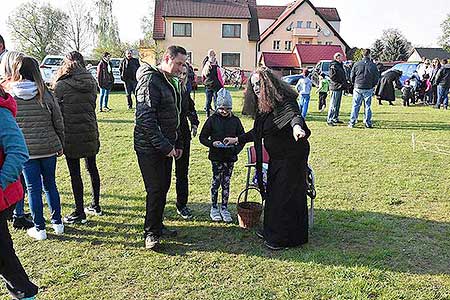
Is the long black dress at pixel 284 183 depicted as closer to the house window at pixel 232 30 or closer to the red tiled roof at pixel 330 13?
the house window at pixel 232 30

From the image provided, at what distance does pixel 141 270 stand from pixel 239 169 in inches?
141

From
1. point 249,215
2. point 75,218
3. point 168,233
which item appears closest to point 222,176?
point 249,215

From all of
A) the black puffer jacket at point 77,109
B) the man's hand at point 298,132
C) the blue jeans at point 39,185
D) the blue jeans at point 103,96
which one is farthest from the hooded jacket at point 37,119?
the blue jeans at point 103,96

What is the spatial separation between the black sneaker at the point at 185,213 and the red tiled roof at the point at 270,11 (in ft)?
184

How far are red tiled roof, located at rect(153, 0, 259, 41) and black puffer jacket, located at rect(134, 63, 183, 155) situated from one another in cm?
3544

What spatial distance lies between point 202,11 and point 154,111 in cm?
3682

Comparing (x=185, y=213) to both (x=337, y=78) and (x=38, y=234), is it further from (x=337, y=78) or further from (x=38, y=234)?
(x=337, y=78)

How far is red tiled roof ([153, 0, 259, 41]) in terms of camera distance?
3822 centimetres

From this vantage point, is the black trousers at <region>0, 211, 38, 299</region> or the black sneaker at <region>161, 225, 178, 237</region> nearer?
the black trousers at <region>0, 211, 38, 299</region>

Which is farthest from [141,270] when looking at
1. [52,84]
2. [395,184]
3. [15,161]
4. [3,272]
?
[395,184]

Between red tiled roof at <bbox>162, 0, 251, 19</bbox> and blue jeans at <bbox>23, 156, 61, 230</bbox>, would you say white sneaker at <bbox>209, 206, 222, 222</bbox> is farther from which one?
red tiled roof at <bbox>162, 0, 251, 19</bbox>

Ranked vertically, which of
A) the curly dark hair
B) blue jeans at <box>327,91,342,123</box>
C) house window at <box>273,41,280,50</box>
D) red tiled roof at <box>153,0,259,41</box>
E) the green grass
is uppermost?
red tiled roof at <box>153,0,259,41</box>

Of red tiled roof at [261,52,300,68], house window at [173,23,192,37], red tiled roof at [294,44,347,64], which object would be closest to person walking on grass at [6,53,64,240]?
house window at [173,23,192,37]

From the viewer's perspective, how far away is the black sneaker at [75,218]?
482 centimetres
